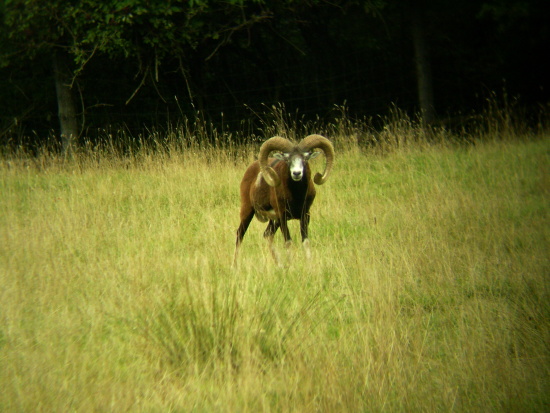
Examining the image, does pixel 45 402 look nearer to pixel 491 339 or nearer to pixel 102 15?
pixel 491 339

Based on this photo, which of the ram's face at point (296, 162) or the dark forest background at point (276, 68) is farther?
the dark forest background at point (276, 68)

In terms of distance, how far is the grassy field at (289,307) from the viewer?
3.47 m

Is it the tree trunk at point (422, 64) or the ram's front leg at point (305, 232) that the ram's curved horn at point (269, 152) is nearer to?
the ram's front leg at point (305, 232)

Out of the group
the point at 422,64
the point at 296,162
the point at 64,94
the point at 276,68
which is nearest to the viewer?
the point at 296,162

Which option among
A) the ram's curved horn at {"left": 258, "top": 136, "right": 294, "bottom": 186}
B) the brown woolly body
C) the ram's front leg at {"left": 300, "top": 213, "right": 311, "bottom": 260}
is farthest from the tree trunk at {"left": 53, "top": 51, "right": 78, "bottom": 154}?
the ram's front leg at {"left": 300, "top": 213, "right": 311, "bottom": 260}

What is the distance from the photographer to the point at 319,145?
7.20 m

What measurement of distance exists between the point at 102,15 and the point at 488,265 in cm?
980

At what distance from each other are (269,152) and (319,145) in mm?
614

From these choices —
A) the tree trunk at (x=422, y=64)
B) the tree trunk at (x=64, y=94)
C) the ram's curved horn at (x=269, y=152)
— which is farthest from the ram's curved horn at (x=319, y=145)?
the tree trunk at (x=64, y=94)

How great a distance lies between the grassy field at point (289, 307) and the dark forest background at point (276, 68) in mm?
6121

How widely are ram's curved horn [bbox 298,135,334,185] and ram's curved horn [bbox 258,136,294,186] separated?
0.19 m

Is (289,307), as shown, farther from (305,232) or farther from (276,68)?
(276,68)

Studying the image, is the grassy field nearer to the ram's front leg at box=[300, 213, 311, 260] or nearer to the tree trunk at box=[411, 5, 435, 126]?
the ram's front leg at box=[300, 213, 311, 260]

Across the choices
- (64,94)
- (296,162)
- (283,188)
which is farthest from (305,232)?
(64,94)
